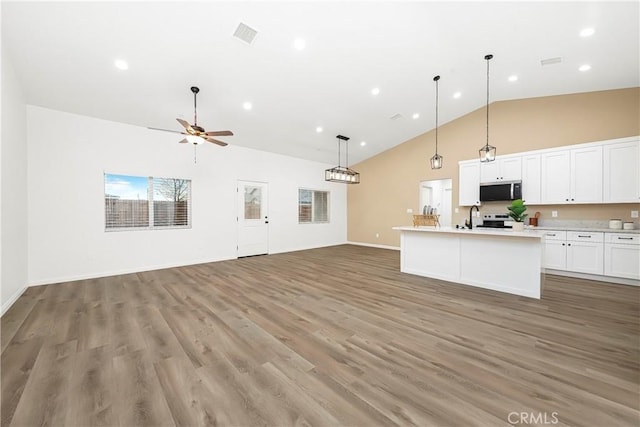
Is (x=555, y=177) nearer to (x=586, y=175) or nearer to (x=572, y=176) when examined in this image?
(x=572, y=176)

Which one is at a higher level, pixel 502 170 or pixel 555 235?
pixel 502 170

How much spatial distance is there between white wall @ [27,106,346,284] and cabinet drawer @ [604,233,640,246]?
24.8ft

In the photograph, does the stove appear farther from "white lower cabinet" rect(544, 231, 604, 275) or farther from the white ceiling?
the white ceiling

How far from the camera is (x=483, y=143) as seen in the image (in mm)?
6160

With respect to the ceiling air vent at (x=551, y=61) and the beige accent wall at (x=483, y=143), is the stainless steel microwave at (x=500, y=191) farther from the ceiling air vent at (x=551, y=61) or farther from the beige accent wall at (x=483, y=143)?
the ceiling air vent at (x=551, y=61)

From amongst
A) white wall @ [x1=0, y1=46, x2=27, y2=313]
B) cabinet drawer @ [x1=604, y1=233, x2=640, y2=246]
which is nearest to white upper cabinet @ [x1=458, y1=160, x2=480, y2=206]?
cabinet drawer @ [x1=604, y1=233, x2=640, y2=246]

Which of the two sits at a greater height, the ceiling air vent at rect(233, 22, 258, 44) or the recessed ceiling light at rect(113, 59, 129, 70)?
the ceiling air vent at rect(233, 22, 258, 44)

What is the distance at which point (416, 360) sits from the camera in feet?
6.82

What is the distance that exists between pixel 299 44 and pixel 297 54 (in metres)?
0.22

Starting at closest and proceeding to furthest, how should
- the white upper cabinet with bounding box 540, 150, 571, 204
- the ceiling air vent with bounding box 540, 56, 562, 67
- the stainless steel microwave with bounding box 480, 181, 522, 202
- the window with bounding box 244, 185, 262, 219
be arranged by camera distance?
the ceiling air vent with bounding box 540, 56, 562, 67
the white upper cabinet with bounding box 540, 150, 571, 204
the stainless steel microwave with bounding box 480, 181, 522, 202
the window with bounding box 244, 185, 262, 219

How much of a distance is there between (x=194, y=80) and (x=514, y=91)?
6.40m

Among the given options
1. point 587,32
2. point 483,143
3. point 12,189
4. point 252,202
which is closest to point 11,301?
point 12,189

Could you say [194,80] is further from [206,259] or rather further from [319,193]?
[319,193]

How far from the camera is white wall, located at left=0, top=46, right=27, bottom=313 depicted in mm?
3072
